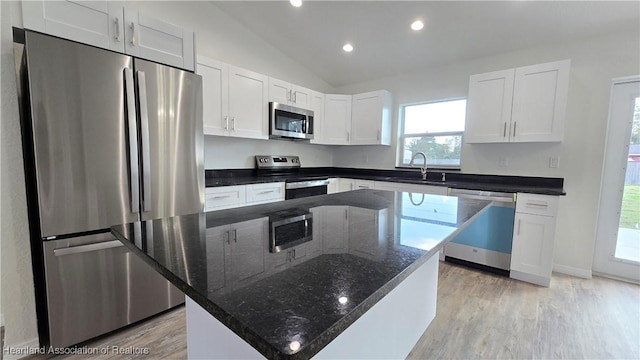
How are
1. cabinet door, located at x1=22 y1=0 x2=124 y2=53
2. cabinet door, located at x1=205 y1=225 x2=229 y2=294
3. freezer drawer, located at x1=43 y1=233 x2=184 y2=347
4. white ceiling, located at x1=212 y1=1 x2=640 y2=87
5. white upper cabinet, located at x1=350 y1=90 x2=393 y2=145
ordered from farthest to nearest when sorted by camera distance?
white upper cabinet, located at x1=350 y1=90 x2=393 y2=145
white ceiling, located at x1=212 y1=1 x2=640 y2=87
freezer drawer, located at x1=43 y1=233 x2=184 y2=347
cabinet door, located at x1=22 y1=0 x2=124 y2=53
cabinet door, located at x1=205 y1=225 x2=229 y2=294

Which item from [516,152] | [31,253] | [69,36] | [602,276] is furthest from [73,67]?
[602,276]

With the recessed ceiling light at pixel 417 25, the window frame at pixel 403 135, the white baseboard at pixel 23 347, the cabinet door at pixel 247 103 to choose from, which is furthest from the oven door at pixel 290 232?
the window frame at pixel 403 135

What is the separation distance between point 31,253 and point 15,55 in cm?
115

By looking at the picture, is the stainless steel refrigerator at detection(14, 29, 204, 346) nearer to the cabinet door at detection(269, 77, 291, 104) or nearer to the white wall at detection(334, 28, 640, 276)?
the cabinet door at detection(269, 77, 291, 104)

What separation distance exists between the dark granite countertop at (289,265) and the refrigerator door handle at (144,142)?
3.07 ft

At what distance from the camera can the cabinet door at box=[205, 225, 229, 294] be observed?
54 centimetres

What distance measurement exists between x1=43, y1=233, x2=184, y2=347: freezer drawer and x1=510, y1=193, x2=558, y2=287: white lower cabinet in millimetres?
3218

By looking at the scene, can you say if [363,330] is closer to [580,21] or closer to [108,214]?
[108,214]

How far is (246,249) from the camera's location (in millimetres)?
750

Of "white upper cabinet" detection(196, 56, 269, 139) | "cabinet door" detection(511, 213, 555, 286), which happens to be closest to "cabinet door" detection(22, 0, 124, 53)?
"white upper cabinet" detection(196, 56, 269, 139)

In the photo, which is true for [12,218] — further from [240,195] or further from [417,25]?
[417,25]

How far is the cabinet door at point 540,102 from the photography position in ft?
8.23

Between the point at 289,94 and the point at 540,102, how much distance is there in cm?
270

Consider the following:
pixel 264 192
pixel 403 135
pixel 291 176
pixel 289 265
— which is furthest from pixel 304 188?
pixel 289 265
